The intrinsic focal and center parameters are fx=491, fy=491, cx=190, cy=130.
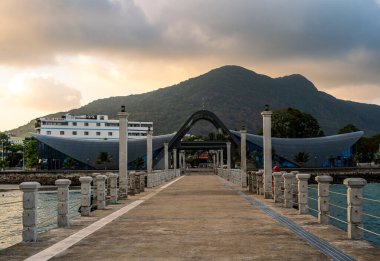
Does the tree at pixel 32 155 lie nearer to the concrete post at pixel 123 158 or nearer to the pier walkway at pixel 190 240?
the concrete post at pixel 123 158

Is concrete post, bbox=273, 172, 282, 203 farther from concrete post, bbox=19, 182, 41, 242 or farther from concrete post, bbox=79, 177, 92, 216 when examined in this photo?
concrete post, bbox=19, 182, 41, 242

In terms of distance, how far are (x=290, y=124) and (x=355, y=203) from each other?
13376 centimetres

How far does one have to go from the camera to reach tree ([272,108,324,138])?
462 ft

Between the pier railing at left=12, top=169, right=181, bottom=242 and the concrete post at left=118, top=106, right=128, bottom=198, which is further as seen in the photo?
the concrete post at left=118, top=106, right=128, bottom=198

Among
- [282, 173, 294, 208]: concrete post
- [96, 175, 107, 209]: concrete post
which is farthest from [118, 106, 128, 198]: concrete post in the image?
[282, 173, 294, 208]: concrete post

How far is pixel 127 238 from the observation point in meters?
11.1

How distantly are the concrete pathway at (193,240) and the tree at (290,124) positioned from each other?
127 metres

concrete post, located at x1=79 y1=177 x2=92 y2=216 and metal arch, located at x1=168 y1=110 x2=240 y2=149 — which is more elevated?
metal arch, located at x1=168 y1=110 x2=240 y2=149

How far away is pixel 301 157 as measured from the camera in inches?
4798

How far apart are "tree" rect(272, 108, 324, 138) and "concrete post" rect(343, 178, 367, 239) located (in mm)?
130982

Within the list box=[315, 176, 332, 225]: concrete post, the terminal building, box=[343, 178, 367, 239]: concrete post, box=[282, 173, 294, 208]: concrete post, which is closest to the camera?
box=[343, 178, 367, 239]: concrete post

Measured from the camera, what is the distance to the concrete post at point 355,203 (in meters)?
10.3

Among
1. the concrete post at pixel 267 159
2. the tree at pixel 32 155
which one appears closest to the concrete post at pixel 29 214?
the concrete post at pixel 267 159

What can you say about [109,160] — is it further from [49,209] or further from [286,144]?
[49,209]
